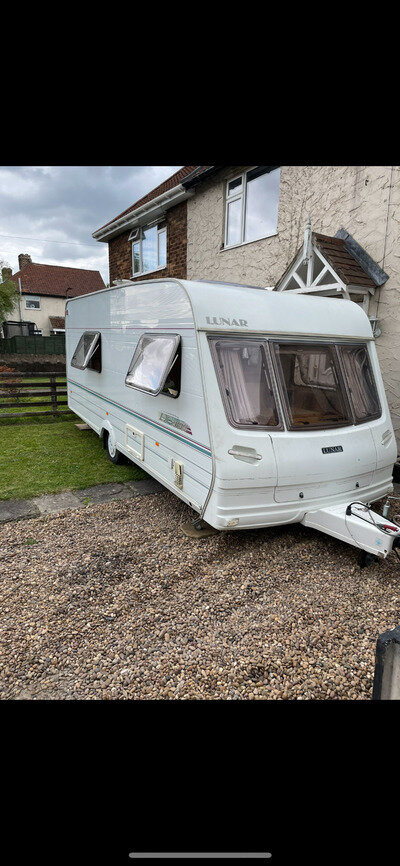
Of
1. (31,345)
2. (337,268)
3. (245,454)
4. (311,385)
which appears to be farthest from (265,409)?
(31,345)

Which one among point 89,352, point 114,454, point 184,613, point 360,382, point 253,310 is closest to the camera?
point 184,613

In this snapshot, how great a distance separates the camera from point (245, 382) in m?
4.03

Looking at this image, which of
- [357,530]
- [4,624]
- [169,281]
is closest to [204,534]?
[357,530]

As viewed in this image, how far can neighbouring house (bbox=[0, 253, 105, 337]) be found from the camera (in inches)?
1404

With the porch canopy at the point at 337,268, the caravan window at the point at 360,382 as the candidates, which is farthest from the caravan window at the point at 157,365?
the porch canopy at the point at 337,268

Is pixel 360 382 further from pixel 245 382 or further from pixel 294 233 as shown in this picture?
pixel 294 233

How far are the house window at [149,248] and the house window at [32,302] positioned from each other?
25322 mm

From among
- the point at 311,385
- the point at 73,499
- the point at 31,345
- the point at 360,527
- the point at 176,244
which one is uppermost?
the point at 176,244

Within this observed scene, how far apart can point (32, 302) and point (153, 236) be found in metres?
26.7

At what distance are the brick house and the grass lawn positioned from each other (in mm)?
5608

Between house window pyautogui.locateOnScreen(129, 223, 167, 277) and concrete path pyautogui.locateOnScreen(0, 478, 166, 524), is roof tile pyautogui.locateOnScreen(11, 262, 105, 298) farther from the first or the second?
concrete path pyautogui.locateOnScreen(0, 478, 166, 524)

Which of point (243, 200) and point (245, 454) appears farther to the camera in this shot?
point (243, 200)

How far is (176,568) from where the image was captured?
158 inches

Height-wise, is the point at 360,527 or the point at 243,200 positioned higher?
the point at 243,200
